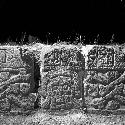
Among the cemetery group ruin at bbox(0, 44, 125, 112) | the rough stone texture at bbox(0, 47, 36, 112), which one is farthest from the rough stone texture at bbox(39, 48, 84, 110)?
the rough stone texture at bbox(0, 47, 36, 112)

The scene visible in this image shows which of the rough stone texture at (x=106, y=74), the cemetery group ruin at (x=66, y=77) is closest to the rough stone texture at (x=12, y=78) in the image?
the cemetery group ruin at (x=66, y=77)

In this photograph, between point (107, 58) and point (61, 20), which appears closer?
point (107, 58)

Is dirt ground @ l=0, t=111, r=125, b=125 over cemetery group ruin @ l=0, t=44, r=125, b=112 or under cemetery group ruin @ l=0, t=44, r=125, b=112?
under

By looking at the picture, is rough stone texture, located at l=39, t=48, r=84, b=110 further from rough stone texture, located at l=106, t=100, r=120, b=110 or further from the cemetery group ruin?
rough stone texture, located at l=106, t=100, r=120, b=110

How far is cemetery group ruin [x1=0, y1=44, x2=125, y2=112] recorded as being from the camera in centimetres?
212

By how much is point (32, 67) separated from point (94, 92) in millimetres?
501

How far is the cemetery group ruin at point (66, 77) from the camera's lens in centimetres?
212

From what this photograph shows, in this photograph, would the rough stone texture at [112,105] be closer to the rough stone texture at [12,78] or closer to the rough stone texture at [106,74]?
the rough stone texture at [106,74]

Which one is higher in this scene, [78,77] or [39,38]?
[39,38]

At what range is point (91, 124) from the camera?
2139mm

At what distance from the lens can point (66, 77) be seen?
2133mm

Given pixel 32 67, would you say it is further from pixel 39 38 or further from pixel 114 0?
pixel 114 0

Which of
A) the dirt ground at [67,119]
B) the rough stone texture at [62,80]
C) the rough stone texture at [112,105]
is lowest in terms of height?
the dirt ground at [67,119]

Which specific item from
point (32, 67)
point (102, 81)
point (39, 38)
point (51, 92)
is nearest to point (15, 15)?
point (39, 38)
